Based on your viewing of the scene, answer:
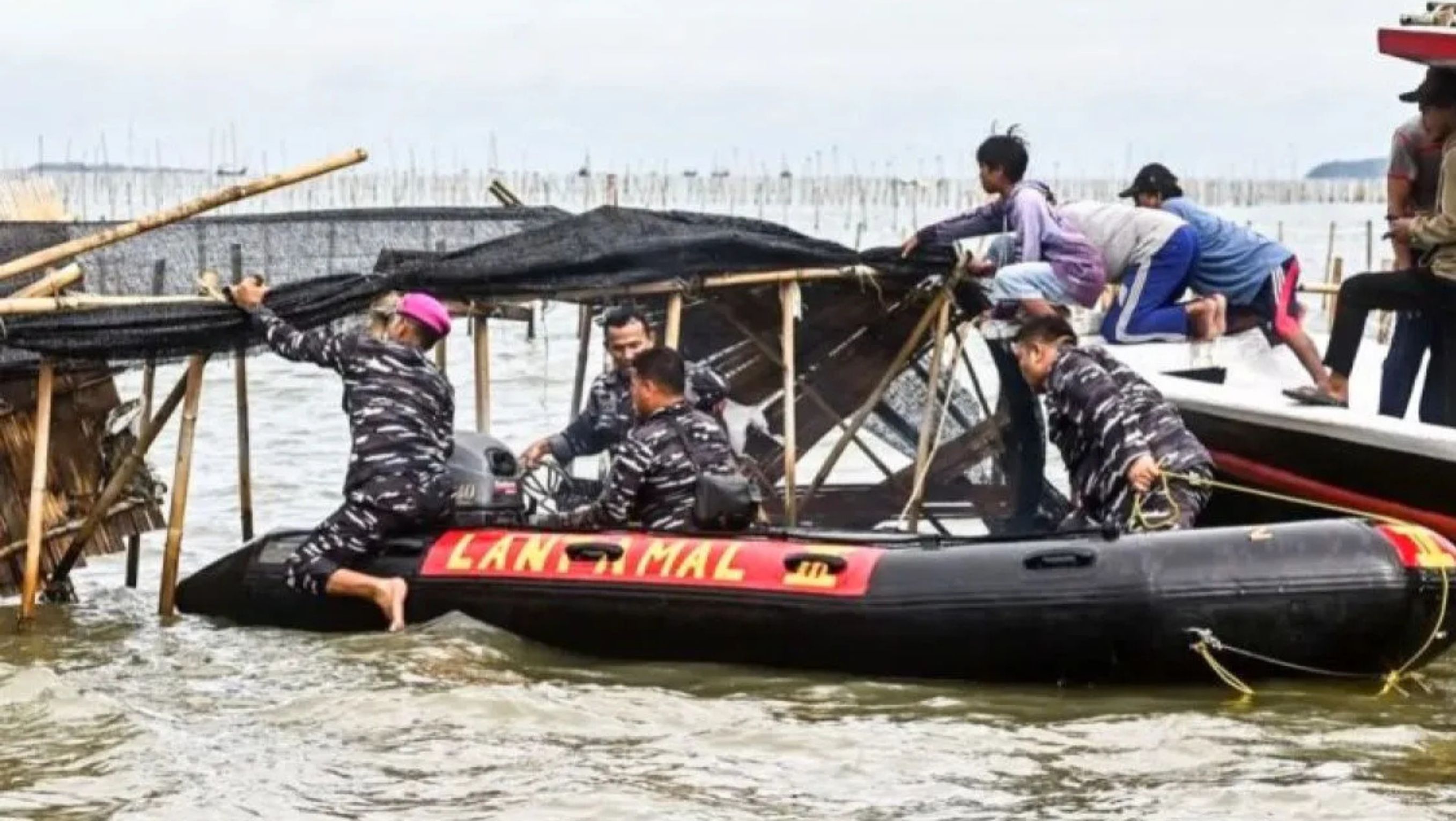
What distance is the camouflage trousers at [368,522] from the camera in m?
11.8

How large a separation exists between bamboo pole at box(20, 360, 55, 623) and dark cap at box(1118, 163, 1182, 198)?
6171 millimetres

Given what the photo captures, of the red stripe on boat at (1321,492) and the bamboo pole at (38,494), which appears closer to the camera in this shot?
the red stripe on boat at (1321,492)

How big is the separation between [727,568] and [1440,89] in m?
4.57

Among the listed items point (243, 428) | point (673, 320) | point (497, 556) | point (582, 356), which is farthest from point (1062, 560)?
point (582, 356)

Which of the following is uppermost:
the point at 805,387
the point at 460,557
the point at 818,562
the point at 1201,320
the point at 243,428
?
the point at 1201,320

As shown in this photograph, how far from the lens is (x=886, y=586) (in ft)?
35.2

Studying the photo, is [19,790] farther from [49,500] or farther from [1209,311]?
[1209,311]

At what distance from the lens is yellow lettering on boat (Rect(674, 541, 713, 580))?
11031 mm

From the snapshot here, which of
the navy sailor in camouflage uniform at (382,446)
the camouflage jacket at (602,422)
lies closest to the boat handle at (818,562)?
the navy sailor in camouflage uniform at (382,446)

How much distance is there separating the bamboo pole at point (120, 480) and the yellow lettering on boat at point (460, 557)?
167cm

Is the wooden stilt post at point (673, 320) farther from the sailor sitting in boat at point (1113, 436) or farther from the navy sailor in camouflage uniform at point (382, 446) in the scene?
the sailor sitting in boat at point (1113, 436)

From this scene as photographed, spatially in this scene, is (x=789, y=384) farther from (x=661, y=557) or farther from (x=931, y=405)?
(x=661, y=557)

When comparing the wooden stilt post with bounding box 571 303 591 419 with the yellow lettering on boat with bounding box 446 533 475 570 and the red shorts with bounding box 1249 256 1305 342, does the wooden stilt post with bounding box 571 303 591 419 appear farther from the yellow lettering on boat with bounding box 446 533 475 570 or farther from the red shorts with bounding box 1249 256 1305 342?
the red shorts with bounding box 1249 256 1305 342

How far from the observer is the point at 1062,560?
1048 cm
